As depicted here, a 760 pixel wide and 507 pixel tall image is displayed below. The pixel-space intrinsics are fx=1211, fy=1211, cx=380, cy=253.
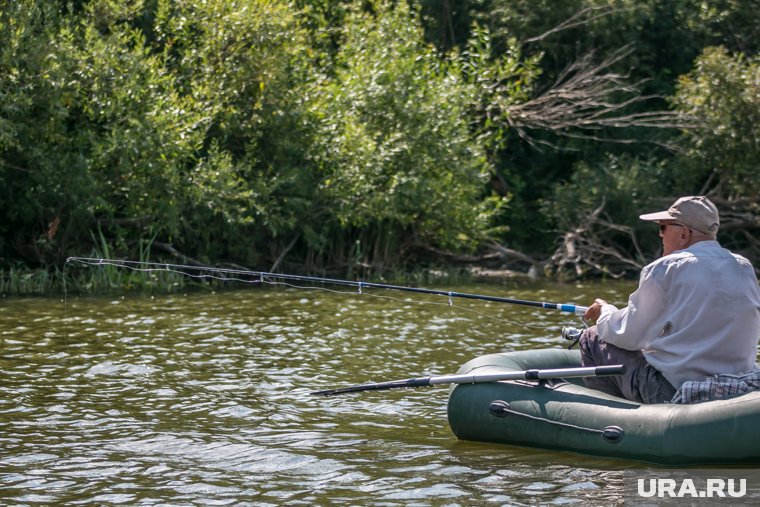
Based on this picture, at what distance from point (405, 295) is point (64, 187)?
14.7ft

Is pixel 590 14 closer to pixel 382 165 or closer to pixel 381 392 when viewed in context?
pixel 382 165

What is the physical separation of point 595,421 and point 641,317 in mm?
617

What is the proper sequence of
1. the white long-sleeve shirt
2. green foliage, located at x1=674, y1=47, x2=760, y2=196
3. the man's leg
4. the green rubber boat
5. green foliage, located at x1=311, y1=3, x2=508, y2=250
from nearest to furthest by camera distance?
the green rubber boat < the white long-sleeve shirt < the man's leg < green foliage, located at x1=311, y1=3, x2=508, y2=250 < green foliage, located at x1=674, y1=47, x2=760, y2=196

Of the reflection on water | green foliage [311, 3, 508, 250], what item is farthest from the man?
green foliage [311, 3, 508, 250]

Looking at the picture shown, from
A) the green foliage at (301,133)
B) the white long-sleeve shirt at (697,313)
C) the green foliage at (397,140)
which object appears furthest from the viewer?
the green foliage at (397,140)

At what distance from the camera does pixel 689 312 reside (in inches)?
244

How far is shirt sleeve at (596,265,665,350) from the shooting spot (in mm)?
6273

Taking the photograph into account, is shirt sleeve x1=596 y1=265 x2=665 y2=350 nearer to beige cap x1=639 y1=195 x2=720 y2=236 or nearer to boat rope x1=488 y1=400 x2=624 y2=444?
beige cap x1=639 y1=195 x2=720 y2=236

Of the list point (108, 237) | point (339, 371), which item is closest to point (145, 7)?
point (108, 237)

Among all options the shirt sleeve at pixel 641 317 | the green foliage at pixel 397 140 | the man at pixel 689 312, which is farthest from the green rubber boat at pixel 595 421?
the green foliage at pixel 397 140

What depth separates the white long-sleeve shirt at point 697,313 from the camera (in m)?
6.19

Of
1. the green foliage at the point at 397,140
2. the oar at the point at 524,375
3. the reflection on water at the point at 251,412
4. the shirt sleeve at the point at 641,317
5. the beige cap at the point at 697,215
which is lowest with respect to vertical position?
the reflection on water at the point at 251,412

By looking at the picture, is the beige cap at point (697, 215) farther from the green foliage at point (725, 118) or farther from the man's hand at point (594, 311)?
the green foliage at point (725, 118)

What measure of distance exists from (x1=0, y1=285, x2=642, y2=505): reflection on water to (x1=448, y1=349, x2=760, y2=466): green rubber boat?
111mm
